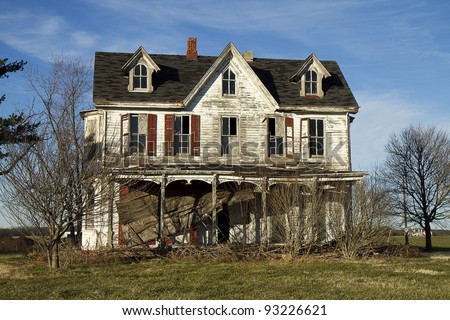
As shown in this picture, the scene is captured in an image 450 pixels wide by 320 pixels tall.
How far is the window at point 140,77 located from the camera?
993 inches

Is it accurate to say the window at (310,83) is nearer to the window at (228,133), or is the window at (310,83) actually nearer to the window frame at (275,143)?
the window frame at (275,143)

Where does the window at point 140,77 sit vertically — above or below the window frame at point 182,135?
above

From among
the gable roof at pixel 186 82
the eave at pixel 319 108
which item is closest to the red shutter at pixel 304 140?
the eave at pixel 319 108

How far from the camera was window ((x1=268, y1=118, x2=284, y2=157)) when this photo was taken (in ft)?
82.7

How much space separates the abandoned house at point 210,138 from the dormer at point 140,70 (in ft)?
0.15

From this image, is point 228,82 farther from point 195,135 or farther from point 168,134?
point 168,134

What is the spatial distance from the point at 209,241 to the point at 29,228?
8982 mm

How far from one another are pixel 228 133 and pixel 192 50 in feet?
18.3

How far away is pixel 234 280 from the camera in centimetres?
1409

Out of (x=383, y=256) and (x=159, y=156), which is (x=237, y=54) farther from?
(x=383, y=256)

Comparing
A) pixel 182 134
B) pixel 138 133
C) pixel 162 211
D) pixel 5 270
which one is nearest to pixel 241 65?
pixel 182 134

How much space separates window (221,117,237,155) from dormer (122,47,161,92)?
3675mm

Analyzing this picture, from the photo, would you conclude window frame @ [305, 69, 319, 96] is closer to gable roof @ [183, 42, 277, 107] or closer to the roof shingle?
the roof shingle

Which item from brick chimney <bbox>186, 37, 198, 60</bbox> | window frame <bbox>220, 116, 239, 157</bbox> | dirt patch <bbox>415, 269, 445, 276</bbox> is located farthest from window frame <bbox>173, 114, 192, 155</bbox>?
dirt patch <bbox>415, 269, 445, 276</bbox>
